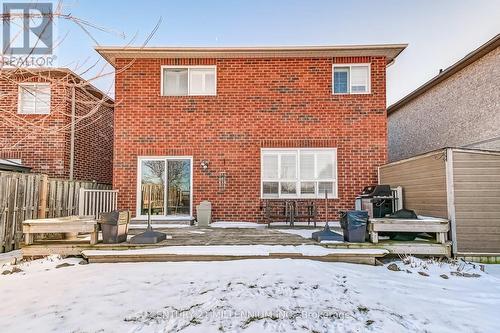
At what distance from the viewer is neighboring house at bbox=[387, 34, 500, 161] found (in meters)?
8.24

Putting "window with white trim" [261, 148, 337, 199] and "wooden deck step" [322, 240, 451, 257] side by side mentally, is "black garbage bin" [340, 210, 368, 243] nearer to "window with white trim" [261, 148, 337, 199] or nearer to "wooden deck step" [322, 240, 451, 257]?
"wooden deck step" [322, 240, 451, 257]

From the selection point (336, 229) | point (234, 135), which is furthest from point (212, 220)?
point (336, 229)

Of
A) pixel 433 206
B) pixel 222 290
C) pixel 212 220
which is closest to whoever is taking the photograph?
pixel 222 290

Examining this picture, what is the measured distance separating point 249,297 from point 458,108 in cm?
962

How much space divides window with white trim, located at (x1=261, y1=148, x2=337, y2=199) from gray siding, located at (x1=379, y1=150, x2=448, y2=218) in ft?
6.53

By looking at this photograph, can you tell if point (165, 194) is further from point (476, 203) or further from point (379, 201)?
point (476, 203)

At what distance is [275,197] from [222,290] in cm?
541

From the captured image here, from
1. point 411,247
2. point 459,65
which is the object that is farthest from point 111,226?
point 459,65

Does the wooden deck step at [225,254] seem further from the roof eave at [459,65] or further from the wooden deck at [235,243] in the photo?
the roof eave at [459,65]

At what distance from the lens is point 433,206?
19.6 ft

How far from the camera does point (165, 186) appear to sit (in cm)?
917

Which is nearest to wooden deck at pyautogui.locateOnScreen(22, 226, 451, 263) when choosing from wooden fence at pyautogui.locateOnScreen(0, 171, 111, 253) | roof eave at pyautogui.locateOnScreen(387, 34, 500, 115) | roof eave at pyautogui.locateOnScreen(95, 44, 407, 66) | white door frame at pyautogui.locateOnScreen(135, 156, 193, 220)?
wooden fence at pyautogui.locateOnScreen(0, 171, 111, 253)

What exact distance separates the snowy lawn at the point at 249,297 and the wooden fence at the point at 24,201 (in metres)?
1.56

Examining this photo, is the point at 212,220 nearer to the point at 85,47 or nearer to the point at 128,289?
the point at 128,289
